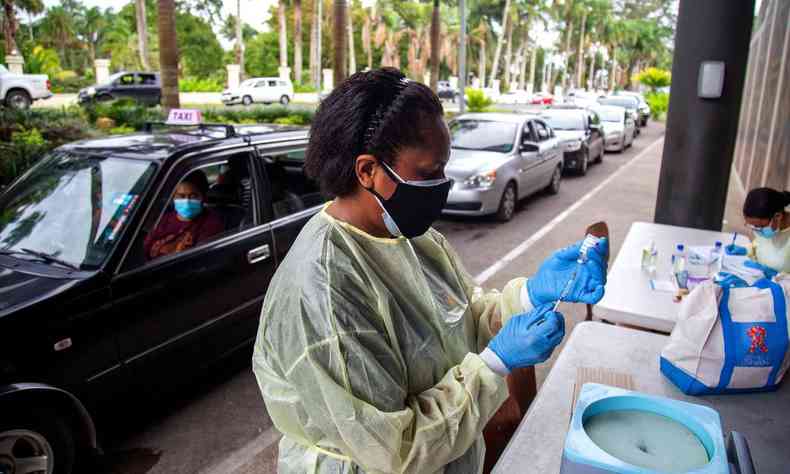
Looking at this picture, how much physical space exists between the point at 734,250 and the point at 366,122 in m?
3.44

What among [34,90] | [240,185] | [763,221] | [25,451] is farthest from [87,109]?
[763,221]

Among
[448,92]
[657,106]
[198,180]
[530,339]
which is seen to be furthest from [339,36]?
[448,92]

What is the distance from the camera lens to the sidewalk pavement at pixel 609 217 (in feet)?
21.3

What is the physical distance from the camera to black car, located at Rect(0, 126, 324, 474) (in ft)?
9.00

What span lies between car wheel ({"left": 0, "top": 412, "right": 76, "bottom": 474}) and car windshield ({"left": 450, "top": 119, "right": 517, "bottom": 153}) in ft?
25.2

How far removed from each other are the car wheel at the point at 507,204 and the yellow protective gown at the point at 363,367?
25.1 feet

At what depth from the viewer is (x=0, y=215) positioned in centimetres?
364

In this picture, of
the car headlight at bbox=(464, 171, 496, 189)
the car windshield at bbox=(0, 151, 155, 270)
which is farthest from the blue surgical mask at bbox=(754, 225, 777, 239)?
the car headlight at bbox=(464, 171, 496, 189)

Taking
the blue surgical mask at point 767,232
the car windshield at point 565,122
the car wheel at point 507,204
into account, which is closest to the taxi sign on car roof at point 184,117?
the blue surgical mask at point 767,232

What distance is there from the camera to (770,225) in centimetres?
370

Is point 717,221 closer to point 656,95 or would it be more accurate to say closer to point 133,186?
point 133,186

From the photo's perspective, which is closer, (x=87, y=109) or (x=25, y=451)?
(x=25, y=451)

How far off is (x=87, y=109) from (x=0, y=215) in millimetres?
13388

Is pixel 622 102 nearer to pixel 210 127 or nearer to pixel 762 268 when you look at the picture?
pixel 762 268
